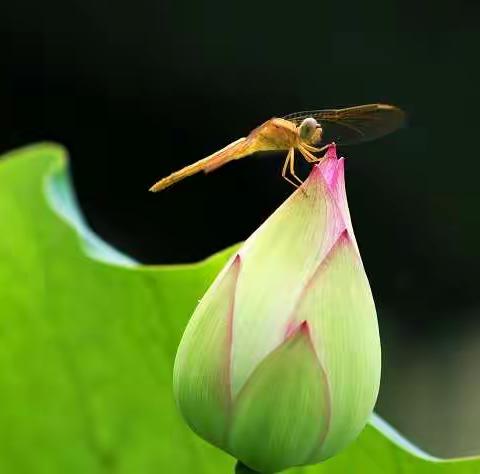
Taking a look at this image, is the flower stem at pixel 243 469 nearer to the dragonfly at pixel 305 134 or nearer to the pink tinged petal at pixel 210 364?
the pink tinged petal at pixel 210 364

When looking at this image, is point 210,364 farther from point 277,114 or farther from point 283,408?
point 277,114

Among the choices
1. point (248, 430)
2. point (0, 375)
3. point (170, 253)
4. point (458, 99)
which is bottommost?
point (170, 253)

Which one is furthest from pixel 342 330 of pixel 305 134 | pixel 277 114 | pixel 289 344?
pixel 277 114

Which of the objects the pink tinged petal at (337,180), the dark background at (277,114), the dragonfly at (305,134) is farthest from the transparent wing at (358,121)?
the dark background at (277,114)

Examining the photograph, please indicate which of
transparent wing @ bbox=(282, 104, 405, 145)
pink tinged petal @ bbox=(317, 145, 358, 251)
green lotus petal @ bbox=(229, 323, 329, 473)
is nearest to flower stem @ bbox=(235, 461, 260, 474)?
green lotus petal @ bbox=(229, 323, 329, 473)

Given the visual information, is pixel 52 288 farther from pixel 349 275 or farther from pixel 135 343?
pixel 349 275

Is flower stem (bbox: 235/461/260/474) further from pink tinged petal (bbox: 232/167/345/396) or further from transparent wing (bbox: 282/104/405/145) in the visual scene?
transparent wing (bbox: 282/104/405/145)

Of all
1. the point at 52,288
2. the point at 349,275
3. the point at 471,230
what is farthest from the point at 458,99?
the point at 349,275
